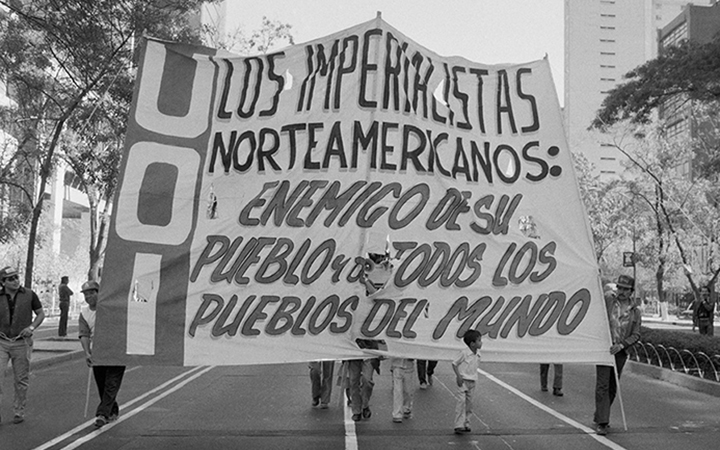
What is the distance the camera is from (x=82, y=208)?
6219 centimetres

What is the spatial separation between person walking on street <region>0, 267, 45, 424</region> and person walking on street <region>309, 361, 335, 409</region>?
Result: 352 centimetres

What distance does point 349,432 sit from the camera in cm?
877

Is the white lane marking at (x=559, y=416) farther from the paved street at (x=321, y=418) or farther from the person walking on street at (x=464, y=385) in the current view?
the person walking on street at (x=464, y=385)

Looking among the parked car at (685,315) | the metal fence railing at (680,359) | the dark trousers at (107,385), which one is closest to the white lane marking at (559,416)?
the metal fence railing at (680,359)

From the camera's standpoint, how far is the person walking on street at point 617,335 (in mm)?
8852

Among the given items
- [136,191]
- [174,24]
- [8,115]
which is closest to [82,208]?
[8,115]

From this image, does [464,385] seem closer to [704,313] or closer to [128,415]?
[128,415]

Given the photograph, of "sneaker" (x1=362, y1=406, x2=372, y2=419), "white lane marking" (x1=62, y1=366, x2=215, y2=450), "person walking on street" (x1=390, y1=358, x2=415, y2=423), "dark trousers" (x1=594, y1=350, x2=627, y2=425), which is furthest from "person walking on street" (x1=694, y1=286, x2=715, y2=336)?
"sneaker" (x1=362, y1=406, x2=372, y2=419)

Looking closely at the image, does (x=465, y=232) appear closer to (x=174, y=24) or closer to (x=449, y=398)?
(x=449, y=398)

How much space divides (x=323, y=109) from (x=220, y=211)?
48.0 inches

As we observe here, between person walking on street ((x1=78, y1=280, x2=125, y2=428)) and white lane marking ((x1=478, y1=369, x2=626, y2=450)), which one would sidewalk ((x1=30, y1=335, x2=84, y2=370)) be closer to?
person walking on street ((x1=78, y1=280, x2=125, y2=428))

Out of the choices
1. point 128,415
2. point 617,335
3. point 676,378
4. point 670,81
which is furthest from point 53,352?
point 670,81

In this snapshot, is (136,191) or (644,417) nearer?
(136,191)

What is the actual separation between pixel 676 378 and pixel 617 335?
6456mm
